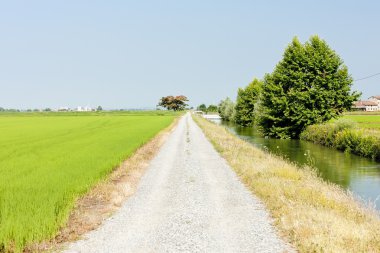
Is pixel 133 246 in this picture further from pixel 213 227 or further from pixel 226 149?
pixel 226 149

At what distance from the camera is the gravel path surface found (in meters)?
8.66

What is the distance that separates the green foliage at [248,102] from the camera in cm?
9006

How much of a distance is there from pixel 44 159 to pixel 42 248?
50.6 feet

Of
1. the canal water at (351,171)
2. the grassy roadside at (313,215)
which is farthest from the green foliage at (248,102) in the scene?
the grassy roadside at (313,215)

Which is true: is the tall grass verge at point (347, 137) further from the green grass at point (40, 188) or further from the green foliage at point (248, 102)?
the green foliage at point (248, 102)

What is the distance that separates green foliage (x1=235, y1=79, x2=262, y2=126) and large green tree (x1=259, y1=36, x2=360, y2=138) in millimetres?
36872

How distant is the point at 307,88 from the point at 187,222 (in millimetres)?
41252

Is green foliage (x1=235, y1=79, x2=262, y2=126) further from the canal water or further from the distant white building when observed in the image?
the distant white building

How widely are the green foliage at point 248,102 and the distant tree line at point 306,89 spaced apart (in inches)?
1445

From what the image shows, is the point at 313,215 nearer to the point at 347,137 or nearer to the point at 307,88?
the point at 347,137

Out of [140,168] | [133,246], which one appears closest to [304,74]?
[140,168]

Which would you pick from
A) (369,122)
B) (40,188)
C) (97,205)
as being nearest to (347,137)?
(369,122)

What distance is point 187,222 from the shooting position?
Result: 1064cm

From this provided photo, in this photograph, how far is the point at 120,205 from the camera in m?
12.7
